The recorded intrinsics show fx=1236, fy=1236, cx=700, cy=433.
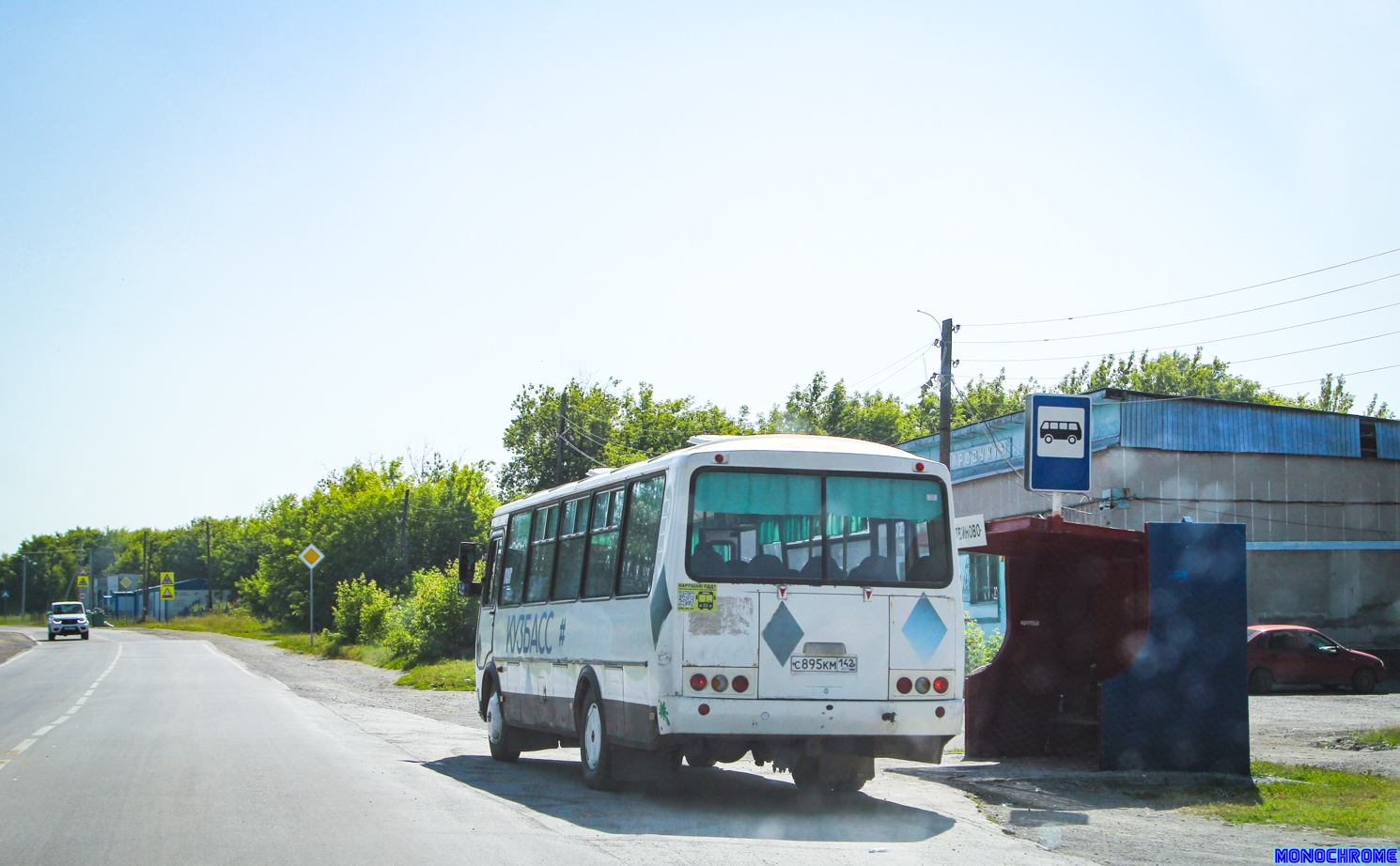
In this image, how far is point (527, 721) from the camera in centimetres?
1367

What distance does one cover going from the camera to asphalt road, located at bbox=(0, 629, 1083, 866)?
770 cm

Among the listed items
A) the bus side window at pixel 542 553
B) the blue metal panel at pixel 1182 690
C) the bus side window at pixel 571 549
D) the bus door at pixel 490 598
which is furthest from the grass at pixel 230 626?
the blue metal panel at pixel 1182 690

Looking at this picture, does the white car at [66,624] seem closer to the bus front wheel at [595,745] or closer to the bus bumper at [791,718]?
the bus front wheel at [595,745]

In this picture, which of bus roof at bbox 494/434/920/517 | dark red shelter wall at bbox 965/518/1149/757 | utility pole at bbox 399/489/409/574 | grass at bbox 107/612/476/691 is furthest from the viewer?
utility pole at bbox 399/489/409/574

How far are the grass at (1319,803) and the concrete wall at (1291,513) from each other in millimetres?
18225

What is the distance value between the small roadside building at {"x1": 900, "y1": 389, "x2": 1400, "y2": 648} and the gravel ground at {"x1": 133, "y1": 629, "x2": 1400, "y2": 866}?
8.90m

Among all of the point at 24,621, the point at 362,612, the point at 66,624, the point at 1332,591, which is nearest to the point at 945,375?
the point at 1332,591

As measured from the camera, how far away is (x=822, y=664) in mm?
9938

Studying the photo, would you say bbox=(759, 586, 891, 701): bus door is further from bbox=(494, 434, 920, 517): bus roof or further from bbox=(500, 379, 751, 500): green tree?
bbox=(500, 379, 751, 500): green tree

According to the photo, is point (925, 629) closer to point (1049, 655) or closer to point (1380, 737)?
point (1049, 655)

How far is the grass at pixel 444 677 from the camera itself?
89.1ft

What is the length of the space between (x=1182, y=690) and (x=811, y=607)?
15.2ft

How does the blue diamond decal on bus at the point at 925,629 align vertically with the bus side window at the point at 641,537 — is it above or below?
below

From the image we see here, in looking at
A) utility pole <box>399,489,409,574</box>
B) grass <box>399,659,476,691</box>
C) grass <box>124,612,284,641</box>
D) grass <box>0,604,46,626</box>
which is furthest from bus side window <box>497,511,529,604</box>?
grass <box>0,604,46,626</box>
